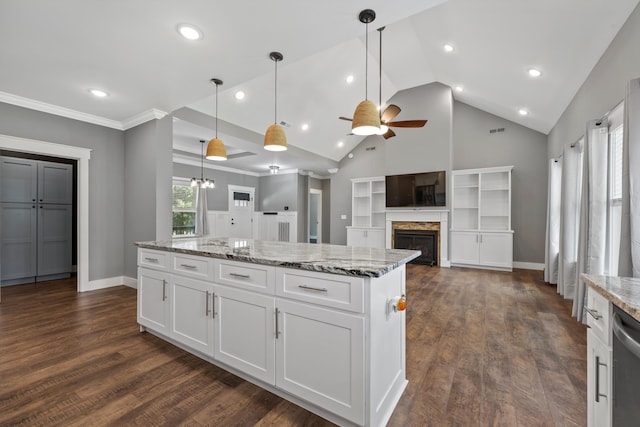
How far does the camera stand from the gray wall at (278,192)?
9.14m

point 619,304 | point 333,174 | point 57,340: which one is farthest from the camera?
point 333,174

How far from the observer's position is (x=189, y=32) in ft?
7.88

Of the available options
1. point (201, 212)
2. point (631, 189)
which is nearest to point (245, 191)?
point (201, 212)

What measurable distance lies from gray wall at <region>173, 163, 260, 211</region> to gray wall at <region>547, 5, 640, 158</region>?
8008 mm

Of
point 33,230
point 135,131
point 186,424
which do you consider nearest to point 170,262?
point 186,424

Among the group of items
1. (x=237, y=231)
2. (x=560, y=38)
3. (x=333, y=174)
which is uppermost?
(x=560, y=38)

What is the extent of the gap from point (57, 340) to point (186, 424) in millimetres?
1995

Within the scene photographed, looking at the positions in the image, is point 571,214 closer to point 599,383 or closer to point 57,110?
point 599,383

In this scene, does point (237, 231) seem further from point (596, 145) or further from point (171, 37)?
point (596, 145)

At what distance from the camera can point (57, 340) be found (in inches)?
101

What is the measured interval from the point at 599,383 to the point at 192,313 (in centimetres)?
A: 242

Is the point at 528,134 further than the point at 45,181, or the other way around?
the point at 528,134

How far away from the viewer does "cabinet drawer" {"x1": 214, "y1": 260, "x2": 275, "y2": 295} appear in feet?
5.67

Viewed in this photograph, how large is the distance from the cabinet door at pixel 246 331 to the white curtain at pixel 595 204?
324 cm
